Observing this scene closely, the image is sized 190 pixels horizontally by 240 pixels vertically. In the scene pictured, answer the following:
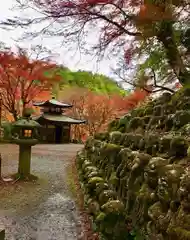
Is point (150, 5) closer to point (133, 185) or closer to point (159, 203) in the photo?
point (133, 185)

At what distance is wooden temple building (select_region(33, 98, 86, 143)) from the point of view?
21.9 meters

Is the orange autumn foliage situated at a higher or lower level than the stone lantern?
higher

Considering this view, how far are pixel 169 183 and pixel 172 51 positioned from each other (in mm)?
4126

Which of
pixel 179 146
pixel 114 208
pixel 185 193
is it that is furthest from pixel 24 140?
pixel 185 193

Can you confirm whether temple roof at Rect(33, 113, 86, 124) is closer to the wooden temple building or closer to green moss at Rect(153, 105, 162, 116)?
the wooden temple building

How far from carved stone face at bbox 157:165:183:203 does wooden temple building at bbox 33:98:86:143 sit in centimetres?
1977

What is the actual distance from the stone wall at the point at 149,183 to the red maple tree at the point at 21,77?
44.9 feet

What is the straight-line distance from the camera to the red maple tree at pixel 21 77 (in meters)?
17.7

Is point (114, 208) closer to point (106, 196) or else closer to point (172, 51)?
point (106, 196)

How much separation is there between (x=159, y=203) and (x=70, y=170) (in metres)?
7.22

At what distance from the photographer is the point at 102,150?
5402 mm

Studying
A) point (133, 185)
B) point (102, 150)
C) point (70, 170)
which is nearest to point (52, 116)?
point (70, 170)

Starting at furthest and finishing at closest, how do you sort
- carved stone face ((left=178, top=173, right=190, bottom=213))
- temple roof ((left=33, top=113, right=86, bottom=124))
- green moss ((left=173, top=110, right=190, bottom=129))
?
temple roof ((left=33, top=113, right=86, bottom=124)) < green moss ((left=173, top=110, right=190, bottom=129)) < carved stone face ((left=178, top=173, right=190, bottom=213))

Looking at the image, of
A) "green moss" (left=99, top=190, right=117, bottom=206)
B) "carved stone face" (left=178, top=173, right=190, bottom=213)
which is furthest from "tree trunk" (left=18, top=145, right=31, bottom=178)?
"carved stone face" (left=178, top=173, right=190, bottom=213)
